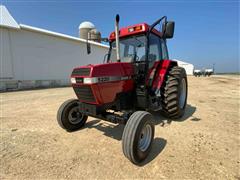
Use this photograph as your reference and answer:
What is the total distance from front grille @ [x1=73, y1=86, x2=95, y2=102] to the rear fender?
1401 millimetres

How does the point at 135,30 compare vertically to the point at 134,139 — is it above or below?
above

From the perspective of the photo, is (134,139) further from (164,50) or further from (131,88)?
(164,50)

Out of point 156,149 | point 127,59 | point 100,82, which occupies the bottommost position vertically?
point 156,149

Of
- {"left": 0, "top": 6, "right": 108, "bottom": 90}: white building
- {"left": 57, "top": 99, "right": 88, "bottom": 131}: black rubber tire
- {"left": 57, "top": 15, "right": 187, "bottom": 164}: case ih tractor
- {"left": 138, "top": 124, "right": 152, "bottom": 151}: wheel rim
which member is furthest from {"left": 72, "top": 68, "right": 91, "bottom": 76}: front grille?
{"left": 0, "top": 6, "right": 108, "bottom": 90}: white building

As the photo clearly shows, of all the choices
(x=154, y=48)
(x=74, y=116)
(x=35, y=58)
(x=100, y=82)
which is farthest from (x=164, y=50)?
(x=35, y=58)

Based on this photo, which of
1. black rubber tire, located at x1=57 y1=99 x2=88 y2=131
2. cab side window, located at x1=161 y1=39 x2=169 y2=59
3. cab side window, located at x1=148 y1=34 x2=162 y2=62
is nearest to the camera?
black rubber tire, located at x1=57 y1=99 x2=88 y2=131

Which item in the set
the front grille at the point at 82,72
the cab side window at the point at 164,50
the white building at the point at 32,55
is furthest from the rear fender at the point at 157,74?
the white building at the point at 32,55

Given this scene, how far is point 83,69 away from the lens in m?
2.60

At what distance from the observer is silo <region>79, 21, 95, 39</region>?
2131 centimetres

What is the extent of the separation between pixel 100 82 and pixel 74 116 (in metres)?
1.46

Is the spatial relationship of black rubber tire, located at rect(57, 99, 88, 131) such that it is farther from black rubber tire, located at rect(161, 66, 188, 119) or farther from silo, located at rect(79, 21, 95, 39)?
silo, located at rect(79, 21, 95, 39)

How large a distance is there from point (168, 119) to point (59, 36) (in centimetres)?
1357

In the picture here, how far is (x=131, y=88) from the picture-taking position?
10.6 feet

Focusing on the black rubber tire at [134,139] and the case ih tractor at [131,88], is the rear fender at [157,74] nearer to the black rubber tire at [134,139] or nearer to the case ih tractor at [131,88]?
the case ih tractor at [131,88]
